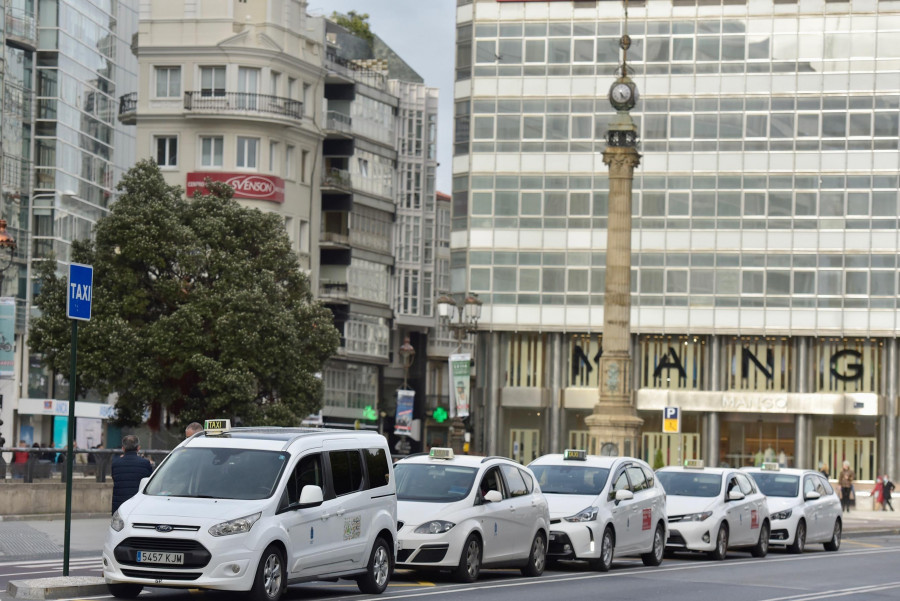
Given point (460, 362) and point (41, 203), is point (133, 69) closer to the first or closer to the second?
point (41, 203)

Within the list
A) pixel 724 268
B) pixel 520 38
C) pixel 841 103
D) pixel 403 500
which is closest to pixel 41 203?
pixel 520 38

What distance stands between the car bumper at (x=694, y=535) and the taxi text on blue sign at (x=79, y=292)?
45.3 ft

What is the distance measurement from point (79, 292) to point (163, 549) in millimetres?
3281

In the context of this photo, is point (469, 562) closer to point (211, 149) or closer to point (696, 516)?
point (696, 516)

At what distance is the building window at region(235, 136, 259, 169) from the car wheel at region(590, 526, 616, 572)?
181 ft

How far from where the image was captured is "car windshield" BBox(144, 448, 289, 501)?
1700cm

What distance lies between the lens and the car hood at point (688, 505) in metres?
29.1

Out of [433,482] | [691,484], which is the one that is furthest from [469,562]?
[691,484]

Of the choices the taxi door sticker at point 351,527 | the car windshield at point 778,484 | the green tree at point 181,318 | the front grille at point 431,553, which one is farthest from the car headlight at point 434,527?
the green tree at point 181,318

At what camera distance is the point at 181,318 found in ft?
156

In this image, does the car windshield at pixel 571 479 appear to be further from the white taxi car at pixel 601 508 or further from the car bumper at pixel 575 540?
the car bumper at pixel 575 540

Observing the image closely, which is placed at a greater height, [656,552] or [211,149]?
[211,149]

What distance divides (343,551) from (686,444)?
6017 cm

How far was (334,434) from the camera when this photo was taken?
61.0 feet
